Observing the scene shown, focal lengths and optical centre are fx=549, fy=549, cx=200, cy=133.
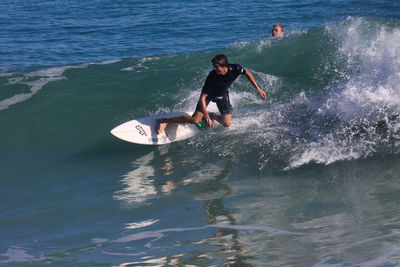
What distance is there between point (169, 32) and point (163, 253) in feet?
45.4

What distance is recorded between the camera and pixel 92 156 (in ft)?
29.6

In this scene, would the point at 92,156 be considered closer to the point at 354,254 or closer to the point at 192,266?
the point at 192,266

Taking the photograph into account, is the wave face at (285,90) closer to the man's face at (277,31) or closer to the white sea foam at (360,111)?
the white sea foam at (360,111)

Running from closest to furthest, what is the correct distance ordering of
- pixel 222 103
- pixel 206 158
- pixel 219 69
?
1. pixel 219 69
2. pixel 206 158
3. pixel 222 103

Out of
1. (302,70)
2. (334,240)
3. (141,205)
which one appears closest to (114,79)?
(302,70)

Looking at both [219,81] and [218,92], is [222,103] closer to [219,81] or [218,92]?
[218,92]

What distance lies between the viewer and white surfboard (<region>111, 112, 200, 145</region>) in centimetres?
909

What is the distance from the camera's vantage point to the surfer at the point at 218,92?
838cm

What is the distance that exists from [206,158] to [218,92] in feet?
3.78

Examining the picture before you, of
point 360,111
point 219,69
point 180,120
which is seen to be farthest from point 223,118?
point 360,111

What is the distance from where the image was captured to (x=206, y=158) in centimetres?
845

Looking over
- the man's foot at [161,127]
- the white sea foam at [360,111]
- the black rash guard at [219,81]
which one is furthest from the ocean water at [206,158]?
the black rash guard at [219,81]

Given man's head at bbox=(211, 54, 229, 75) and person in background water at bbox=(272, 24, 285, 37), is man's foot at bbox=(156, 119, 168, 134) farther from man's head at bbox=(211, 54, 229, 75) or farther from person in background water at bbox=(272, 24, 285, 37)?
person in background water at bbox=(272, 24, 285, 37)

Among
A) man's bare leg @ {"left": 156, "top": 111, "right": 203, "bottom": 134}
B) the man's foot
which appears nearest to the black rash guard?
man's bare leg @ {"left": 156, "top": 111, "right": 203, "bottom": 134}
